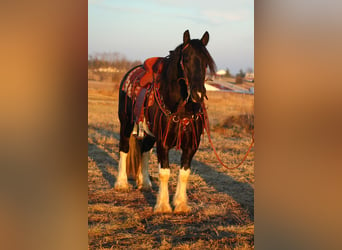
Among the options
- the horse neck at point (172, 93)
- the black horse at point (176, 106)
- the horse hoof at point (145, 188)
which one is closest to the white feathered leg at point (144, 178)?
the horse hoof at point (145, 188)

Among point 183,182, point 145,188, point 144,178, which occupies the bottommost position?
point 145,188

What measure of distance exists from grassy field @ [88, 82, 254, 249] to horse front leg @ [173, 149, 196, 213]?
0.12m

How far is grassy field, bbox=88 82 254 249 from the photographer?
484cm

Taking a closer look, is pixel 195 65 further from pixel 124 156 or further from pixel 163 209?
pixel 124 156

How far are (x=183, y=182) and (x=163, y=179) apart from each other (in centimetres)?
26

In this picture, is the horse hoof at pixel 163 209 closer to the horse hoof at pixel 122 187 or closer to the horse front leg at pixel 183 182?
the horse front leg at pixel 183 182

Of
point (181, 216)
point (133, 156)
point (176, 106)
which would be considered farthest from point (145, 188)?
point (176, 106)

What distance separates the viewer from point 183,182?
5.70m
